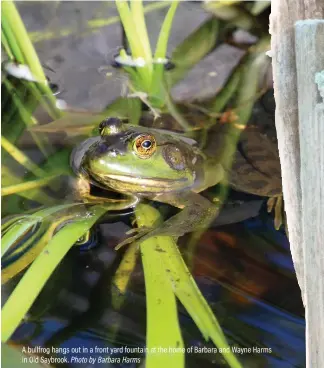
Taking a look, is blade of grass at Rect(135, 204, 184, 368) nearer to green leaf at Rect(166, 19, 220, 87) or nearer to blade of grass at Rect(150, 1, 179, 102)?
blade of grass at Rect(150, 1, 179, 102)

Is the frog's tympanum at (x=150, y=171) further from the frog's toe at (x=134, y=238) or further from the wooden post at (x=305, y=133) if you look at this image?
the wooden post at (x=305, y=133)

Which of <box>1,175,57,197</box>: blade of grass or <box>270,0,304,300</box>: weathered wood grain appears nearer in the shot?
<box>270,0,304,300</box>: weathered wood grain

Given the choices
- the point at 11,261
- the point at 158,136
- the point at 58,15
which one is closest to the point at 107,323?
the point at 11,261

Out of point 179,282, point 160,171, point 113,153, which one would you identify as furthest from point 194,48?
point 179,282

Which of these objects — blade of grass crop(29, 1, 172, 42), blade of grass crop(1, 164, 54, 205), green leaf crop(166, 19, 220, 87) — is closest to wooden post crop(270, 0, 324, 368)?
blade of grass crop(1, 164, 54, 205)

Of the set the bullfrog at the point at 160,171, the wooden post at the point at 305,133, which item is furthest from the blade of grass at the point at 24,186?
the wooden post at the point at 305,133

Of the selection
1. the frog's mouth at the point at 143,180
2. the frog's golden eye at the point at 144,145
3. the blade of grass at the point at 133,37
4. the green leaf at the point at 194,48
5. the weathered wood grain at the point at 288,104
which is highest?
the green leaf at the point at 194,48
